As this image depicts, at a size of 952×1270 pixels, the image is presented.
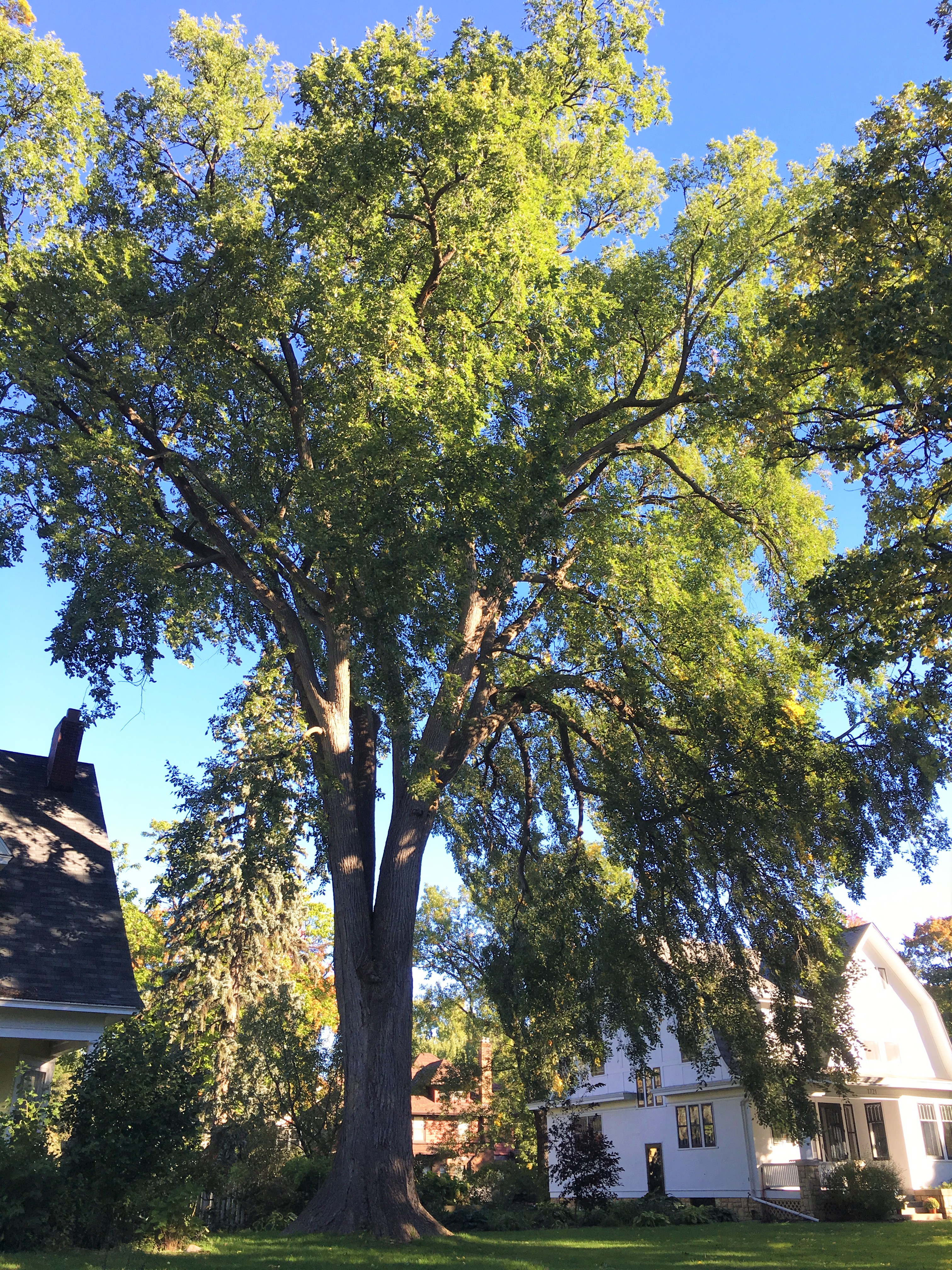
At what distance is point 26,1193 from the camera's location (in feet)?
32.1

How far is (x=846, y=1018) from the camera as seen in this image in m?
14.2

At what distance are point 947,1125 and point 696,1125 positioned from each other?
1108 centimetres

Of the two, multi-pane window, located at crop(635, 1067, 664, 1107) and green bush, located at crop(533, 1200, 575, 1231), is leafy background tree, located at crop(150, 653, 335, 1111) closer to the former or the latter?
green bush, located at crop(533, 1200, 575, 1231)

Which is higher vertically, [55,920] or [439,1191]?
[55,920]

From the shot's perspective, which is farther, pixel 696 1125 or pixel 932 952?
pixel 932 952

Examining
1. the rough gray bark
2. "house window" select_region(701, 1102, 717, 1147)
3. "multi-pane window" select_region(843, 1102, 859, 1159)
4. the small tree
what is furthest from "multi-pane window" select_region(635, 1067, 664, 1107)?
the rough gray bark

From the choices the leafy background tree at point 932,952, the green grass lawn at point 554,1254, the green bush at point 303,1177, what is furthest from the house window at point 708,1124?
the leafy background tree at point 932,952

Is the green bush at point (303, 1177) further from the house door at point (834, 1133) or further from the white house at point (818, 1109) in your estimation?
the house door at point (834, 1133)

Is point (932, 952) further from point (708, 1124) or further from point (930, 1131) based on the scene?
point (708, 1124)

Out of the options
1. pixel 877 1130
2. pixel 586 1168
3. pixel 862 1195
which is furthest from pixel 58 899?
pixel 877 1130

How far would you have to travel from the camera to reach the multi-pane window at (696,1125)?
27625 millimetres

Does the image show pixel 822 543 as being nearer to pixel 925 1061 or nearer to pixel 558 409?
pixel 558 409

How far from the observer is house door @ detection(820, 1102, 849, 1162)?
27.9 metres

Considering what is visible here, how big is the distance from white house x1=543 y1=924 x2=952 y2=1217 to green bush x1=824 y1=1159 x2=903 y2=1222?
3.32 ft
